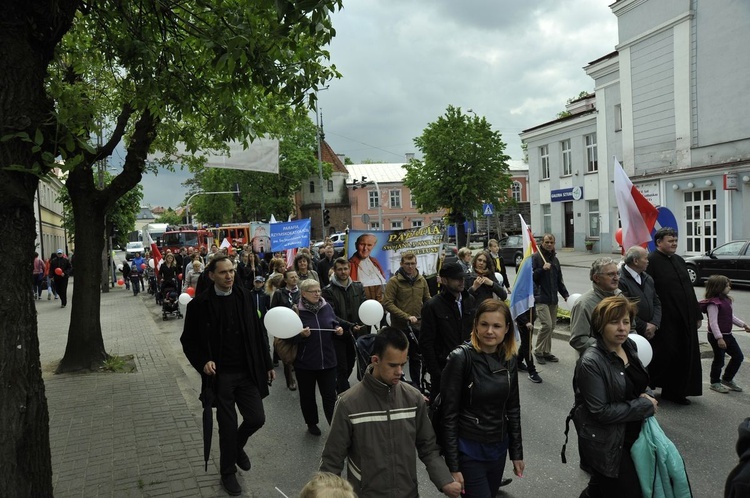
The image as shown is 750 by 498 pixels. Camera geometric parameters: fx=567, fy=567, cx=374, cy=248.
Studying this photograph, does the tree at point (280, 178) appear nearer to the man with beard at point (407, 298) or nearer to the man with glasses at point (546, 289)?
the man with glasses at point (546, 289)

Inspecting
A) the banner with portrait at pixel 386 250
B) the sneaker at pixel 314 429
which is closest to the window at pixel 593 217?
the banner with portrait at pixel 386 250

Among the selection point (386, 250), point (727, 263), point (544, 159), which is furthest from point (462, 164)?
point (386, 250)

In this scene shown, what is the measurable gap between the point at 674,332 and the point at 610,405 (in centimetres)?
358

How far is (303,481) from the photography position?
493 centimetres

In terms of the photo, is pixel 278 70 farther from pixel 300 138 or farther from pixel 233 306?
pixel 300 138

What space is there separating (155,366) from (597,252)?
89.2 ft

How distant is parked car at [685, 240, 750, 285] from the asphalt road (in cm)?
879

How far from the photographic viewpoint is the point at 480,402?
3266 mm

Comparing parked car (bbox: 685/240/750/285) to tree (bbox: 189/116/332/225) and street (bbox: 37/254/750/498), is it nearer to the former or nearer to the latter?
street (bbox: 37/254/750/498)

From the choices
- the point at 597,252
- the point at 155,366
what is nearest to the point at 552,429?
the point at 155,366

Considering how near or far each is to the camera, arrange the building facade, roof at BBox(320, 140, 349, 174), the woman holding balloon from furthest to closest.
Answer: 1. roof at BBox(320, 140, 349, 174)
2. the building facade
3. the woman holding balloon

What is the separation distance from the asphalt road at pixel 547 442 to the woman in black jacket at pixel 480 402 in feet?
4.62

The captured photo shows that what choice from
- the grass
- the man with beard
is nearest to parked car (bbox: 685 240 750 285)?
the man with beard

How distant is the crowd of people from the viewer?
9.92 ft
